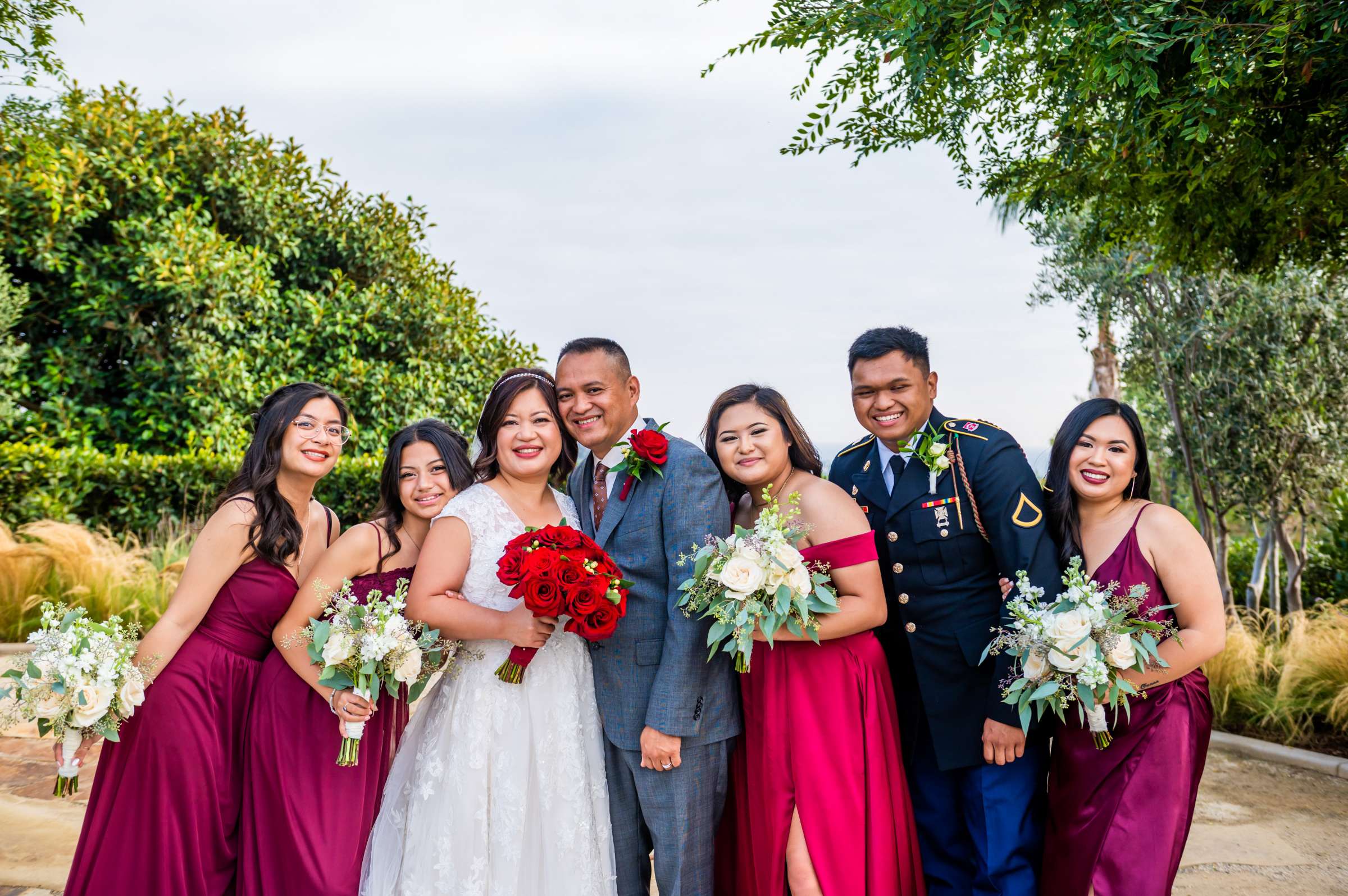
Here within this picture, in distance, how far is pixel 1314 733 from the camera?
23.3 feet

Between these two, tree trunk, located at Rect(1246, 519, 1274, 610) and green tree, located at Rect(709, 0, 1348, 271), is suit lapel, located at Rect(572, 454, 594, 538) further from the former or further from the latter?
tree trunk, located at Rect(1246, 519, 1274, 610)

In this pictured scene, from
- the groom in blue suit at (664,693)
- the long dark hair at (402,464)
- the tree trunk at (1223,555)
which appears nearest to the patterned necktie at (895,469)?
the groom in blue suit at (664,693)

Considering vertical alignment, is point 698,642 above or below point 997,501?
below

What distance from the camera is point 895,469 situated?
155 inches

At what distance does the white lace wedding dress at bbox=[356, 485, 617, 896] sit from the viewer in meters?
3.29

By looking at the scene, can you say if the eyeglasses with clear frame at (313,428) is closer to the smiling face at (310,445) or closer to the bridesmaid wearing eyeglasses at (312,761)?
the smiling face at (310,445)

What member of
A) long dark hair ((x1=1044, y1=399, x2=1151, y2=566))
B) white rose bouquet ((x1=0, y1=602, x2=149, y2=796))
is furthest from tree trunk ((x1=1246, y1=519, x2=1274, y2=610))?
white rose bouquet ((x1=0, y1=602, x2=149, y2=796))

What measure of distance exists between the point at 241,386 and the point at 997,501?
33.4 ft

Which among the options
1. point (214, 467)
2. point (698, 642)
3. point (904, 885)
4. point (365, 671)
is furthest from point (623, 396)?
point (214, 467)

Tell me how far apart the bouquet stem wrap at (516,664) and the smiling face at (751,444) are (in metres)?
1.07

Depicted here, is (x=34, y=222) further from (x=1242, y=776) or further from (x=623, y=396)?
(x=1242, y=776)

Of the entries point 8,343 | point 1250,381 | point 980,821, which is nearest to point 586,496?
point 980,821

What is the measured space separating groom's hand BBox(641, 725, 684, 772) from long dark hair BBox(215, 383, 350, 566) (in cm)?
162

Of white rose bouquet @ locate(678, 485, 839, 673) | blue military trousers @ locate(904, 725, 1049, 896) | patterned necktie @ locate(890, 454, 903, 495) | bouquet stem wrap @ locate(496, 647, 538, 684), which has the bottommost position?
blue military trousers @ locate(904, 725, 1049, 896)
